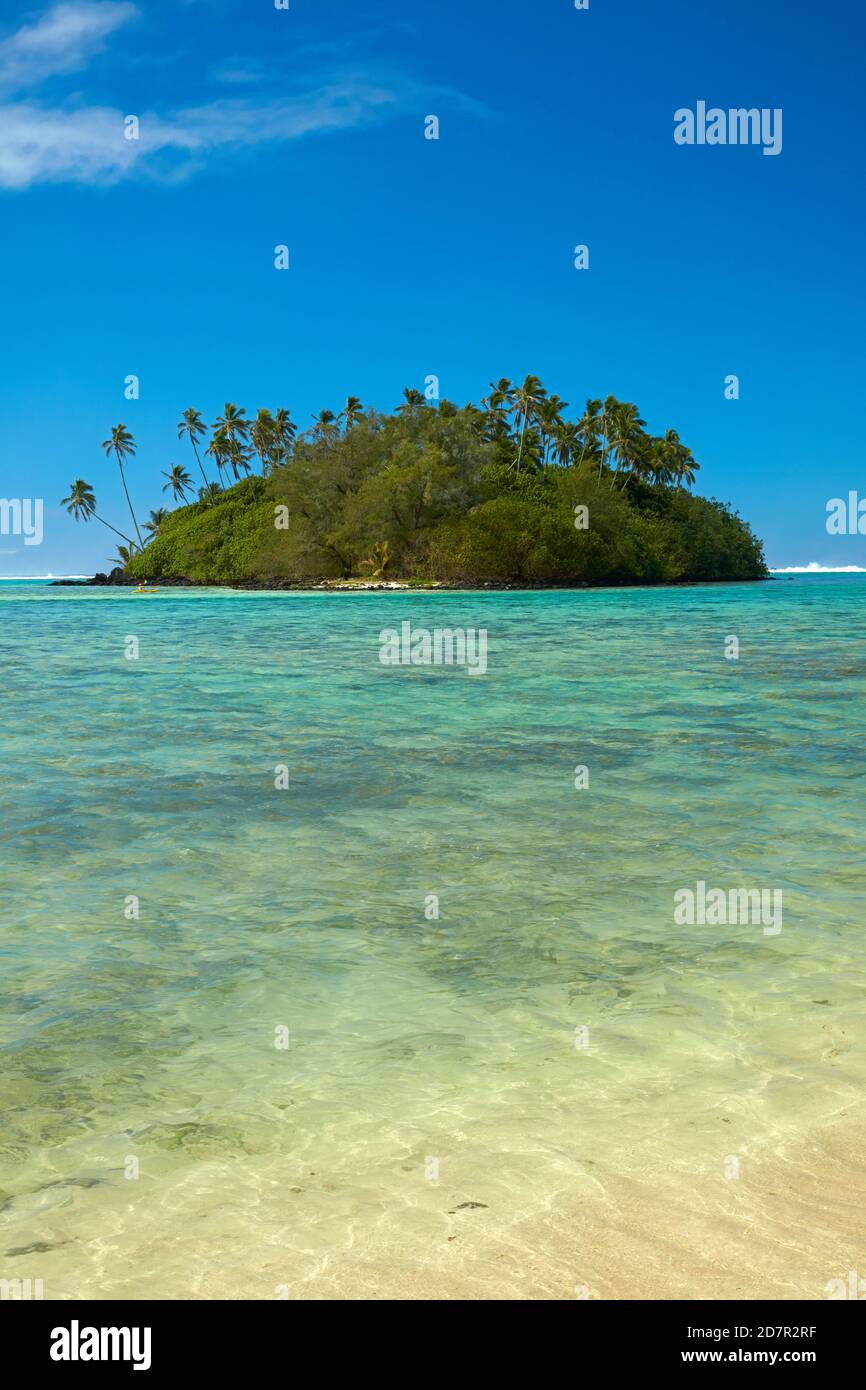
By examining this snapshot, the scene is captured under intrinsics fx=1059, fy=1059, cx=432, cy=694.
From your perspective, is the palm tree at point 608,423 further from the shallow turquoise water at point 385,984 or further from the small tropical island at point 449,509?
the shallow turquoise water at point 385,984

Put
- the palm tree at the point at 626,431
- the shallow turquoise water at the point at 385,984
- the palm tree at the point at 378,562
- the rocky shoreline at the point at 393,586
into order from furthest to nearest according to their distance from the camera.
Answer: the palm tree at the point at 626,431, the palm tree at the point at 378,562, the rocky shoreline at the point at 393,586, the shallow turquoise water at the point at 385,984

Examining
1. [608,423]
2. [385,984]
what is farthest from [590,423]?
[385,984]

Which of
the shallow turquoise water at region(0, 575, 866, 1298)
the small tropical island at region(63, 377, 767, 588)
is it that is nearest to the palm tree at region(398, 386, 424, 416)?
the small tropical island at region(63, 377, 767, 588)

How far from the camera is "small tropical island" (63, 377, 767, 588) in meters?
95.5

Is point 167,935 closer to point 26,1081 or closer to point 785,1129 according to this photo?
point 26,1081

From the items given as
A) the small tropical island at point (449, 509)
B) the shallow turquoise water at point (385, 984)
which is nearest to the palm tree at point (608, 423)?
the small tropical island at point (449, 509)

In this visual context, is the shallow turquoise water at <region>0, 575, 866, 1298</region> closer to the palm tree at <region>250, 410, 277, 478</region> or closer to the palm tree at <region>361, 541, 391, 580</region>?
the palm tree at <region>361, 541, 391, 580</region>

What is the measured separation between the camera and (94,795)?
10805 millimetres

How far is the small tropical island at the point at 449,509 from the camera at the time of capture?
9550 cm

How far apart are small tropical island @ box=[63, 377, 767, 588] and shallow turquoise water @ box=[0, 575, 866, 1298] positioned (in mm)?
81051

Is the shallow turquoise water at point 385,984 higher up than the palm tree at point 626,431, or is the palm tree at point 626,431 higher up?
the palm tree at point 626,431

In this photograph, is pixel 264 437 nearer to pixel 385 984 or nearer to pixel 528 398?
pixel 528 398

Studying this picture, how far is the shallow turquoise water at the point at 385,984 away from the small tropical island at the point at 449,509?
81.1 meters

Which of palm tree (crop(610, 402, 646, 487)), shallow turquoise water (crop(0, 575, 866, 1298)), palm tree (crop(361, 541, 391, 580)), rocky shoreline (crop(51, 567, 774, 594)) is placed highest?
palm tree (crop(610, 402, 646, 487))
